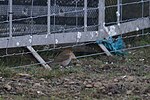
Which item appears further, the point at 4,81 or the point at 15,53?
the point at 15,53

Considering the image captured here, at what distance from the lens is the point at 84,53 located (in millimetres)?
8719

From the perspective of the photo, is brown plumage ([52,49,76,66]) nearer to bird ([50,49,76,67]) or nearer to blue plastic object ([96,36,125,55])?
bird ([50,49,76,67])

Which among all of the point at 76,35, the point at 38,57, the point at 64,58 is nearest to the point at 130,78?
the point at 64,58

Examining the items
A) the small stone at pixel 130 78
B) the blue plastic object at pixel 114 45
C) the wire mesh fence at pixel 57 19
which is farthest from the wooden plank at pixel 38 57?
the small stone at pixel 130 78

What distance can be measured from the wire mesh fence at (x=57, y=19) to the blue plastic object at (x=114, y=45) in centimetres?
12

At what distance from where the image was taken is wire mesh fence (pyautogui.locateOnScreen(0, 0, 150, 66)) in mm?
8023

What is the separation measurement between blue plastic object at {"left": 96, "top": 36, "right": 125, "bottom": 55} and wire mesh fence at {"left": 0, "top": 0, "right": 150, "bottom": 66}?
120 mm

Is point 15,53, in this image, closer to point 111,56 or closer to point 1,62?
point 1,62

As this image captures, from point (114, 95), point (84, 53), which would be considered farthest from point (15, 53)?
point (114, 95)

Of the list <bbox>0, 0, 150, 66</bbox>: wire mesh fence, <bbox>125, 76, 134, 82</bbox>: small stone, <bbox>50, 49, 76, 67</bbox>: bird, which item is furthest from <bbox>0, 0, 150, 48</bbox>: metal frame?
<bbox>125, 76, 134, 82</bbox>: small stone

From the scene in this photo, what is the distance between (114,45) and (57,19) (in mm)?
1106

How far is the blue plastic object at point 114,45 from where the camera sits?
8727 mm

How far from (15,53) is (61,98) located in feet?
8.29

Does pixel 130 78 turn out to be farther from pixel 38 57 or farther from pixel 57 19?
pixel 57 19
